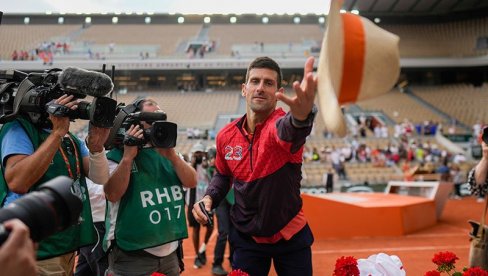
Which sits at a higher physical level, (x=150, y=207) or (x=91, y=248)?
(x=150, y=207)

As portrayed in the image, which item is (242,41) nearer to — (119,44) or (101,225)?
(119,44)

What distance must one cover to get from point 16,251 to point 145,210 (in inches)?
65.8

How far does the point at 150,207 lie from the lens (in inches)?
107

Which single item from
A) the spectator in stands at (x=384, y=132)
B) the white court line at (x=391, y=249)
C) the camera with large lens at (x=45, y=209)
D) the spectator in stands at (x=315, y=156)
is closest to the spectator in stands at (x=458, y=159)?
the spectator in stands at (x=384, y=132)

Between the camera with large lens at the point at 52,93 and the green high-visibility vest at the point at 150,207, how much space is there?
602 mm

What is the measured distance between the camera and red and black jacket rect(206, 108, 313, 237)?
2391mm

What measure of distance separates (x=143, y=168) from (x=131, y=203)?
24 cm

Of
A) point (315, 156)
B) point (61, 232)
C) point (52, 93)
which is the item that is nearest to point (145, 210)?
point (61, 232)

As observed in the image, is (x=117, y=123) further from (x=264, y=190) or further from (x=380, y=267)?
(x=380, y=267)

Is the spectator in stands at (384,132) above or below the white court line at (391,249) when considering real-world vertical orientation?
above

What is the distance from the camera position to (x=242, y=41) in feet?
119

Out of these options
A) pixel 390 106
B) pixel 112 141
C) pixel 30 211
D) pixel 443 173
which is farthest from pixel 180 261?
pixel 390 106

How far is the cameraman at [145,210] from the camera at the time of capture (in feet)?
8.66

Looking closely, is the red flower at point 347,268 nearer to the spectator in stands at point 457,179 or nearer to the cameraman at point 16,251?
the cameraman at point 16,251
